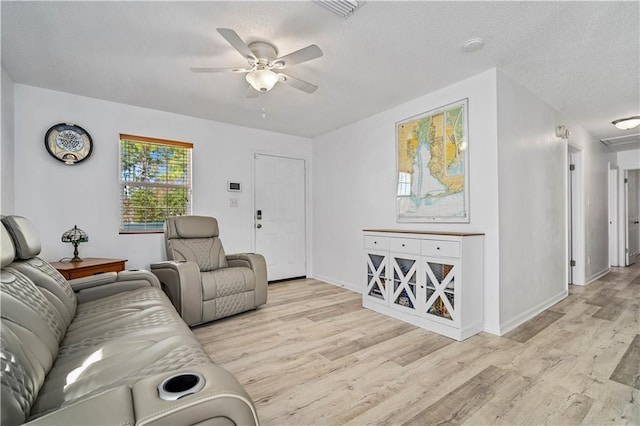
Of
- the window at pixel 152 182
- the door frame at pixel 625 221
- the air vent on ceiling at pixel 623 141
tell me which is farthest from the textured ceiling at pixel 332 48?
the door frame at pixel 625 221

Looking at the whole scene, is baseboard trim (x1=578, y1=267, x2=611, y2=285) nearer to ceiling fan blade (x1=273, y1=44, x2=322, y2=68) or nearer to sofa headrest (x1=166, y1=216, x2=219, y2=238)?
ceiling fan blade (x1=273, y1=44, x2=322, y2=68)

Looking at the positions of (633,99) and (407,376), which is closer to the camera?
(407,376)

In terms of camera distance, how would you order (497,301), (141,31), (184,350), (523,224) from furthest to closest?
(523,224), (497,301), (141,31), (184,350)

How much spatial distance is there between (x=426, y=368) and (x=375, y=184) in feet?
7.69

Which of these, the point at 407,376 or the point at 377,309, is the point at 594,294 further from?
the point at 407,376

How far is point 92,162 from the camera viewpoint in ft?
10.8

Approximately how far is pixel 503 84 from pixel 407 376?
261 cm

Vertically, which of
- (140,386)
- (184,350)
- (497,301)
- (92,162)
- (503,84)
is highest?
(503,84)

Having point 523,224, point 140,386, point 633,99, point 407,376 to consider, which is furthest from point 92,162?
point 633,99

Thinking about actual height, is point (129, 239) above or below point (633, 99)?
below

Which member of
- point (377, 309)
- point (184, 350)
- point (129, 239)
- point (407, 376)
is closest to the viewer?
point (184, 350)

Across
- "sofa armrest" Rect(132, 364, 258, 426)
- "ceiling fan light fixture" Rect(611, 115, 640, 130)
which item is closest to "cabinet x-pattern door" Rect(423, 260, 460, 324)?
"sofa armrest" Rect(132, 364, 258, 426)

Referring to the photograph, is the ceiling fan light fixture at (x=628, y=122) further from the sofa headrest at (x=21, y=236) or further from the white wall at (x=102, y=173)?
the sofa headrest at (x=21, y=236)

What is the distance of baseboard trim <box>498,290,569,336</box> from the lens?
8.69ft
